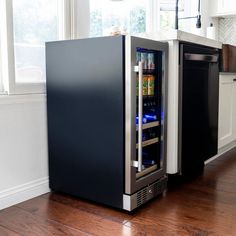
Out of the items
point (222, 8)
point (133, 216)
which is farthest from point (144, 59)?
point (222, 8)

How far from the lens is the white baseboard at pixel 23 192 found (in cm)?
203

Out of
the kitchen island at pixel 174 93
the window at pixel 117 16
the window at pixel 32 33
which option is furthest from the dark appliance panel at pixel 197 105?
the window at pixel 32 33

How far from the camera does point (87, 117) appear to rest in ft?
6.63

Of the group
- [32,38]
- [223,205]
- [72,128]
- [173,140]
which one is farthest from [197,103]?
[32,38]

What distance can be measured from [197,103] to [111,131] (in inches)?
34.7

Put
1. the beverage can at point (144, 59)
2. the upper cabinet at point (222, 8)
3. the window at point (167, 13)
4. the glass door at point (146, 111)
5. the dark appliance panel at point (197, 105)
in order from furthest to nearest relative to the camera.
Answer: the upper cabinet at point (222, 8) → the window at point (167, 13) → the dark appliance panel at point (197, 105) → the beverage can at point (144, 59) → the glass door at point (146, 111)

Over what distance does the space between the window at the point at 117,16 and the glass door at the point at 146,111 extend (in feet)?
1.32

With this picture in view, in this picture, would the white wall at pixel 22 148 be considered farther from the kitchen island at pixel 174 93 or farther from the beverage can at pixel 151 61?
the kitchen island at pixel 174 93

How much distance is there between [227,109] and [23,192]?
6.79ft

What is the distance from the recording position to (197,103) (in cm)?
250

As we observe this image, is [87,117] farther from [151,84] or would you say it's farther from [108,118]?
[151,84]

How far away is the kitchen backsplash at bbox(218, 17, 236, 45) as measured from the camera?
4.06 metres

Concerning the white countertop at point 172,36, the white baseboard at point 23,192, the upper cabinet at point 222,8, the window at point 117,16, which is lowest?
the white baseboard at point 23,192

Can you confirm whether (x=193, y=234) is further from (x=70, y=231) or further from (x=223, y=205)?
(x=70, y=231)
